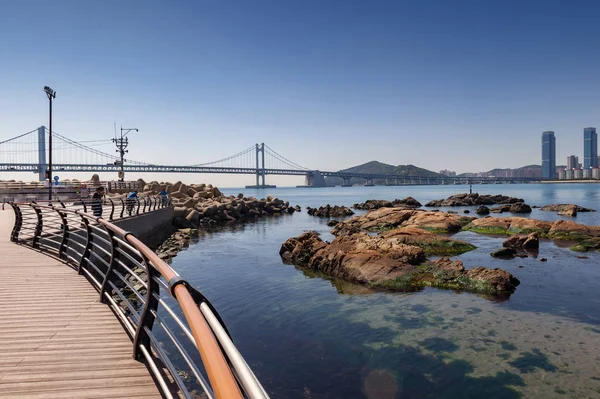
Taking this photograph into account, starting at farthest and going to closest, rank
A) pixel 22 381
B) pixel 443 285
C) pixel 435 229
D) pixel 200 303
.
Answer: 1. pixel 435 229
2. pixel 443 285
3. pixel 22 381
4. pixel 200 303

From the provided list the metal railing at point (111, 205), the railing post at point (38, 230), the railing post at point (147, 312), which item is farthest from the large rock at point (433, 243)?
the railing post at point (147, 312)

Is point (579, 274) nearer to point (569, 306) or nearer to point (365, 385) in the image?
point (569, 306)

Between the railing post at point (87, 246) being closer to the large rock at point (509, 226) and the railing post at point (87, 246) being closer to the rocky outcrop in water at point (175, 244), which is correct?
the rocky outcrop in water at point (175, 244)

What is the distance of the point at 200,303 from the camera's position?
84.7 inches

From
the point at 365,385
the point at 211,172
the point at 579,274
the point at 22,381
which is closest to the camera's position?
the point at 22,381

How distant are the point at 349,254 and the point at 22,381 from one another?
41.3ft

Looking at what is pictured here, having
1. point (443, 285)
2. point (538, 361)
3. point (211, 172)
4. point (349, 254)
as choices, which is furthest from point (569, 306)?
point (211, 172)

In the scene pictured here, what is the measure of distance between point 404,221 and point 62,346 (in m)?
27.1

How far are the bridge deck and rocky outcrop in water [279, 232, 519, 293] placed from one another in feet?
29.6

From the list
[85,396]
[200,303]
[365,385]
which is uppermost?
[200,303]

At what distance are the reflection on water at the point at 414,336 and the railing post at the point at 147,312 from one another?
329cm

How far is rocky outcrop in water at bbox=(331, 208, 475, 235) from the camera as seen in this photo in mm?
27406

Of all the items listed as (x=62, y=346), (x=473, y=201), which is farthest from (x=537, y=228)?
(x=473, y=201)

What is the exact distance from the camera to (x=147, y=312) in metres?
3.79
